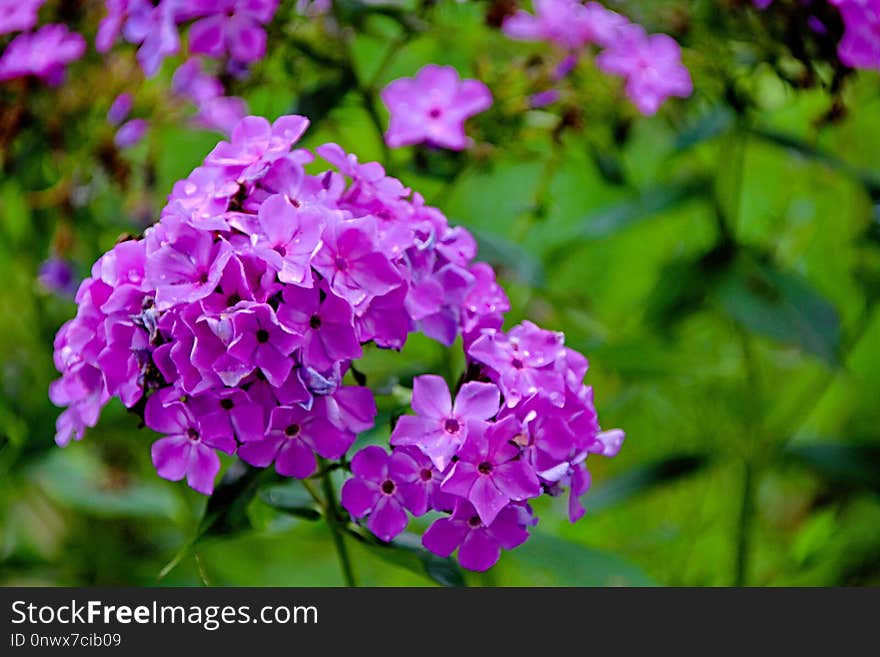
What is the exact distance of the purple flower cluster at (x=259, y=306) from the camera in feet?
2.59

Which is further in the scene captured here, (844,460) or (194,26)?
(844,460)

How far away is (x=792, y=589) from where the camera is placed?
1.09m

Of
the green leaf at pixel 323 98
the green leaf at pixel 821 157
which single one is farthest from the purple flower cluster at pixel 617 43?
the green leaf at pixel 323 98

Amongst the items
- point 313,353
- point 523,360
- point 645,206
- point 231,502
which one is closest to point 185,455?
point 231,502

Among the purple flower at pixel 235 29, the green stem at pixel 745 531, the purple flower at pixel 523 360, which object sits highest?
the purple flower at pixel 235 29

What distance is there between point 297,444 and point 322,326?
11 centimetres

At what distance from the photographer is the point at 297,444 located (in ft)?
2.81

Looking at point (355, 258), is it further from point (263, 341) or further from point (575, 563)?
point (575, 563)

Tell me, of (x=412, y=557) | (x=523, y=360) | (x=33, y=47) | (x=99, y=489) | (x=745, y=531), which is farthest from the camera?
(x=99, y=489)

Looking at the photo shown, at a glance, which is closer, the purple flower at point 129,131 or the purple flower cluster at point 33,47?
the purple flower cluster at point 33,47

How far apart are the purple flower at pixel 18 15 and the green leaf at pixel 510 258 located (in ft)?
2.01

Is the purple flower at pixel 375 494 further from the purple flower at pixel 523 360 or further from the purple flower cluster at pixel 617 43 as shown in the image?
the purple flower cluster at pixel 617 43

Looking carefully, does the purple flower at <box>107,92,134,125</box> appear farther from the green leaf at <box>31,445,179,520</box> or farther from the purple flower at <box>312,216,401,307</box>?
the purple flower at <box>312,216,401,307</box>

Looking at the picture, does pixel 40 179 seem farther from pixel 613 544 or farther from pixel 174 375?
pixel 613 544
